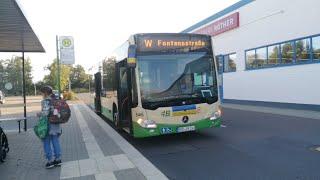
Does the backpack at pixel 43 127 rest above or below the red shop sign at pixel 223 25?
below

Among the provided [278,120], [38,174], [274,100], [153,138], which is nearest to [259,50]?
[274,100]

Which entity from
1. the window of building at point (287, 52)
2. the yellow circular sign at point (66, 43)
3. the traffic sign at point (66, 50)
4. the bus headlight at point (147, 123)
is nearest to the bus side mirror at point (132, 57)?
the bus headlight at point (147, 123)

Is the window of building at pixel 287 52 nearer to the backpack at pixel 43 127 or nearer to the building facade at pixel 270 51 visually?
the building facade at pixel 270 51

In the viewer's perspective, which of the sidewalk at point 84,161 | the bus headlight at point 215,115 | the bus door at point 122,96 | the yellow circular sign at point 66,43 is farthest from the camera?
the yellow circular sign at point 66,43

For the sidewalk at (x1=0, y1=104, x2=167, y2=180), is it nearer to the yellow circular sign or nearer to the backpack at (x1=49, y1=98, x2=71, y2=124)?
the backpack at (x1=49, y1=98, x2=71, y2=124)

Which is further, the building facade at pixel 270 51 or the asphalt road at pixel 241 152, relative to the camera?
the building facade at pixel 270 51

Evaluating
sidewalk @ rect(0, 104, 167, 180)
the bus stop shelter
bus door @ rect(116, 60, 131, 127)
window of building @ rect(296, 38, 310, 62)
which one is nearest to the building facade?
window of building @ rect(296, 38, 310, 62)

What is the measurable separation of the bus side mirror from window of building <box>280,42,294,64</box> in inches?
450

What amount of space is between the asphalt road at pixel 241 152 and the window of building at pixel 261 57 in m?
8.33

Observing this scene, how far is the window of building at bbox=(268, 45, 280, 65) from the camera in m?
20.4

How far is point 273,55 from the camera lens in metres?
20.7

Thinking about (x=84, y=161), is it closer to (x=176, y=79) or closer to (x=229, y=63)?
(x=176, y=79)

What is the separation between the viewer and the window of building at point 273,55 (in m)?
20.4

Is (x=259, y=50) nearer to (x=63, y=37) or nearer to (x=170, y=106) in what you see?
(x=63, y=37)
